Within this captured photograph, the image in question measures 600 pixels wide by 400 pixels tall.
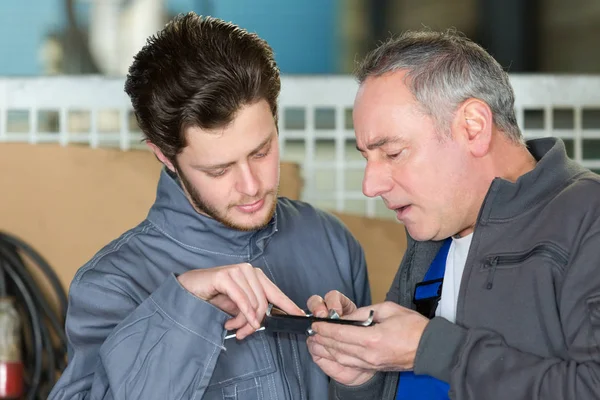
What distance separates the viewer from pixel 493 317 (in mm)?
1489

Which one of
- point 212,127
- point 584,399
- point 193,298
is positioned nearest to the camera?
point 584,399

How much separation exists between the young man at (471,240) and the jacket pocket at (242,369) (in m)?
0.15

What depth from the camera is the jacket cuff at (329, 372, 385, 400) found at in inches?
68.9

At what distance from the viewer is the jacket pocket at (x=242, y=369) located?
1.75 m

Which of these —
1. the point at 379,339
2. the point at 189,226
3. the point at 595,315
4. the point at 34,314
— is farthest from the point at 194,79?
the point at 34,314

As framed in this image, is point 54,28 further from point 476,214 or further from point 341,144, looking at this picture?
point 476,214

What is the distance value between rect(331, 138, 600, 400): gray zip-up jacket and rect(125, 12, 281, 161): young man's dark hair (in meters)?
0.54

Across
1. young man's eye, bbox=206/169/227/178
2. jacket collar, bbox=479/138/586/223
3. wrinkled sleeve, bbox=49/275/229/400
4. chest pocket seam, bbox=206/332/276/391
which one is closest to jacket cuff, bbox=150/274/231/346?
wrinkled sleeve, bbox=49/275/229/400

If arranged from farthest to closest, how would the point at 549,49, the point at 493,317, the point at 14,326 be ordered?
1. the point at 549,49
2. the point at 14,326
3. the point at 493,317

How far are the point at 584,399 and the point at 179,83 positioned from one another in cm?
95

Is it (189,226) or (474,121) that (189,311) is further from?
(474,121)

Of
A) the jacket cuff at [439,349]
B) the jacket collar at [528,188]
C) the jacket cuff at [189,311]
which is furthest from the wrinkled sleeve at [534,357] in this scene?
the jacket cuff at [189,311]

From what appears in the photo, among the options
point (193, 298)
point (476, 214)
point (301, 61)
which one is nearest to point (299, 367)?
point (193, 298)

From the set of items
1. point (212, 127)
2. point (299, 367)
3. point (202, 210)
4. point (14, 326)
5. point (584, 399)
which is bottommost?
Answer: point (14, 326)
